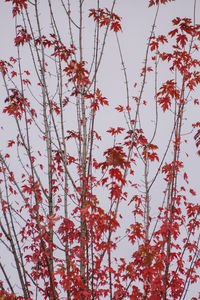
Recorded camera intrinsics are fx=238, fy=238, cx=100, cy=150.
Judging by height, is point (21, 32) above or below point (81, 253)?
above

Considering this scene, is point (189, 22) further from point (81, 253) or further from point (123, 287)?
point (123, 287)

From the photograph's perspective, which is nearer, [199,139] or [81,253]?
[81,253]

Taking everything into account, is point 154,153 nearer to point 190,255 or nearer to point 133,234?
point 133,234

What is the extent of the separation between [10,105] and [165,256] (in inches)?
133

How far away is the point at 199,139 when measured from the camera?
3771mm

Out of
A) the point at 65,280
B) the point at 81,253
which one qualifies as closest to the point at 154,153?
the point at 81,253

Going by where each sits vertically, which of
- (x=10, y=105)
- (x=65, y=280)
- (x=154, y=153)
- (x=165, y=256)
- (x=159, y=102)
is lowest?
(x=65, y=280)

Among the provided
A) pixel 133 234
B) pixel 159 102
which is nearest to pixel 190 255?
pixel 133 234

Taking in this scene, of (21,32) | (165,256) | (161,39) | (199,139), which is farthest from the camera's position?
(161,39)

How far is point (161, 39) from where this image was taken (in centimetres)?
500

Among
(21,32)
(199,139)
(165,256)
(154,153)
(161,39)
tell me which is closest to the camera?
(165,256)

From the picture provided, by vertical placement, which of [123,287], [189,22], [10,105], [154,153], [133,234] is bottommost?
[123,287]

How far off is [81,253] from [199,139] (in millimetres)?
2464

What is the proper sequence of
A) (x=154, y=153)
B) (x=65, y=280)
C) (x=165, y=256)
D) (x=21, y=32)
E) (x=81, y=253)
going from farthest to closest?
(x=154, y=153) → (x=21, y=32) → (x=165, y=256) → (x=81, y=253) → (x=65, y=280)
